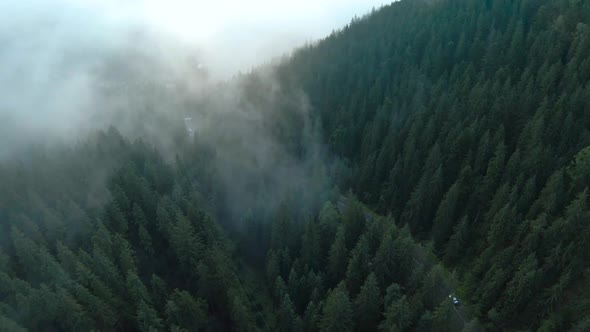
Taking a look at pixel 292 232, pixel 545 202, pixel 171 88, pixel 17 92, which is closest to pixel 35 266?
pixel 292 232

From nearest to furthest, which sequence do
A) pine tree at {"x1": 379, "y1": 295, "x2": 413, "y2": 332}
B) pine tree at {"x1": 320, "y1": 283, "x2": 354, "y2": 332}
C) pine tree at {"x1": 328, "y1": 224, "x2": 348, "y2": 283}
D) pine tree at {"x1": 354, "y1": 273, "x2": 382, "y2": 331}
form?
pine tree at {"x1": 379, "y1": 295, "x2": 413, "y2": 332} → pine tree at {"x1": 320, "y1": 283, "x2": 354, "y2": 332} → pine tree at {"x1": 354, "y1": 273, "x2": 382, "y2": 331} → pine tree at {"x1": 328, "y1": 224, "x2": 348, "y2": 283}

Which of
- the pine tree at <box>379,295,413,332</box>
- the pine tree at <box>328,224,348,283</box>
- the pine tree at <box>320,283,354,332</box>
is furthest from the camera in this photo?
the pine tree at <box>328,224,348,283</box>

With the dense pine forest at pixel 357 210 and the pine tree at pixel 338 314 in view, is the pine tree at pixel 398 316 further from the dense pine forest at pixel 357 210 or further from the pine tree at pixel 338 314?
the pine tree at pixel 338 314

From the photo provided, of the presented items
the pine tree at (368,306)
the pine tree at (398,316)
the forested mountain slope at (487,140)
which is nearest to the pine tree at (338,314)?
the pine tree at (368,306)

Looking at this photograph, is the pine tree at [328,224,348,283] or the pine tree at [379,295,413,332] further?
the pine tree at [328,224,348,283]

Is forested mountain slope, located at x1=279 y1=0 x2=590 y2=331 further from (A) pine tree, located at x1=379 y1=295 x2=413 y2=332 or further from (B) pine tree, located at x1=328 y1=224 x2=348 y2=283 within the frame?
(B) pine tree, located at x1=328 y1=224 x2=348 y2=283

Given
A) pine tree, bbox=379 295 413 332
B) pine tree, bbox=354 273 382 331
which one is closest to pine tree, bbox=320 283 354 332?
pine tree, bbox=354 273 382 331

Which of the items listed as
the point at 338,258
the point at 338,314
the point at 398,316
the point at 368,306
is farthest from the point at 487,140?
the point at 338,314
